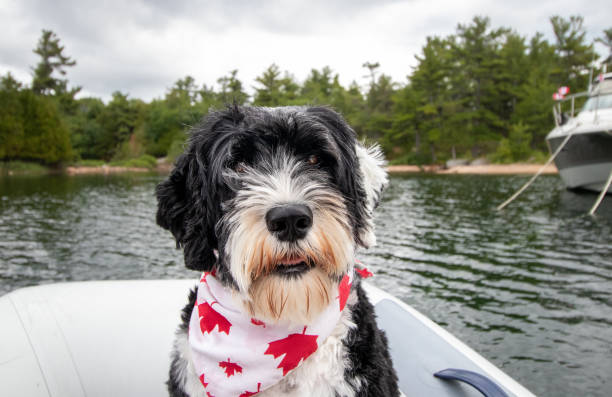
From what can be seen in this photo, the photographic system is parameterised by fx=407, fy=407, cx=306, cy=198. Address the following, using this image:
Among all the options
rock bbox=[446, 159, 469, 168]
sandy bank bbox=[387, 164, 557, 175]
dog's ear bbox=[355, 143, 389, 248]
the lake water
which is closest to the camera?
dog's ear bbox=[355, 143, 389, 248]

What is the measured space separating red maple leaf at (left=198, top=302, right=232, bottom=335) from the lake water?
5118 mm

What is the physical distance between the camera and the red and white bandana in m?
Result: 1.98

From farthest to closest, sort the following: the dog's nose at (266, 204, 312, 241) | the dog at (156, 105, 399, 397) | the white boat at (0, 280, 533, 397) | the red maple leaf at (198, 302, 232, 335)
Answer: the white boat at (0, 280, 533, 397), the red maple leaf at (198, 302, 232, 335), the dog at (156, 105, 399, 397), the dog's nose at (266, 204, 312, 241)

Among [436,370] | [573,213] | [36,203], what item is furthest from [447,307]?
[36,203]

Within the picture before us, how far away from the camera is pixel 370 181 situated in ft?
7.82

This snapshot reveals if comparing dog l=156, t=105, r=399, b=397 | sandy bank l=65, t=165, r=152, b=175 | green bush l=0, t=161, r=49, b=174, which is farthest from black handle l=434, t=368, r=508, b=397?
sandy bank l=65, t=165, r=152, b=175

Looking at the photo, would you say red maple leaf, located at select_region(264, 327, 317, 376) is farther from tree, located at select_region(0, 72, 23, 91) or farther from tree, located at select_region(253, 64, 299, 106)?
tree, located at select_region(0, 72, 23, 91)

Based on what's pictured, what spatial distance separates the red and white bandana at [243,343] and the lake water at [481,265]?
16.0 feet

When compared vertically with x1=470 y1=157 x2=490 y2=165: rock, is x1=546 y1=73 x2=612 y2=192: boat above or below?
above

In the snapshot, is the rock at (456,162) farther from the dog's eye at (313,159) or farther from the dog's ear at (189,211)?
the dog's ear at (189,211)

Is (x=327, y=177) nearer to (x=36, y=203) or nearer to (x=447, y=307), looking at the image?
(x=447, y=307)

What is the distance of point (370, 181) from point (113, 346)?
209 cm

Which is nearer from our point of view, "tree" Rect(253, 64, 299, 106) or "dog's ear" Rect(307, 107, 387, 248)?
"dog's ear" Rect(307, 107, 387, 248)

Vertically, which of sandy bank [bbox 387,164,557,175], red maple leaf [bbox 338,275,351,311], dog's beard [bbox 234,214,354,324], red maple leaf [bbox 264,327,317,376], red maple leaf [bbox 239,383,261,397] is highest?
dog's beard [bbox 234,214,354,324]
